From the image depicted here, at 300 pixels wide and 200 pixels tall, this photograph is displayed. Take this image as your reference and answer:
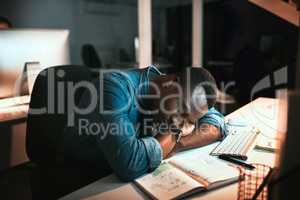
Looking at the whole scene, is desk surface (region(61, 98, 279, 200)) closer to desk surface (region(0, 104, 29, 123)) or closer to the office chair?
the office chair

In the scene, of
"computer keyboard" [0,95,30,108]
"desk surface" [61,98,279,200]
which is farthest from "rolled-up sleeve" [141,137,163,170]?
"computer keyboard" [0,95,30,108]

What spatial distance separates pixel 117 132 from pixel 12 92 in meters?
1.44

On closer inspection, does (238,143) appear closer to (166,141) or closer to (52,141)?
(166,141)

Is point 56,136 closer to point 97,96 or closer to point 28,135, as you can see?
point 28,135

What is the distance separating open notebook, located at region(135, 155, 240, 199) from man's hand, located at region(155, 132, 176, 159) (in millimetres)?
47

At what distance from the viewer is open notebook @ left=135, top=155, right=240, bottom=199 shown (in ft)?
3.08

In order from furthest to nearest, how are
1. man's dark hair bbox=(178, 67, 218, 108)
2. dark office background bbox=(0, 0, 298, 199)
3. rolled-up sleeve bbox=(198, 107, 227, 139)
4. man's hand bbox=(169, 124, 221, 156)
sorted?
dark office background bbox=(0, 0, 298, 199) < rolled-up sleeve bbox=(198, 107, 227, 139) < man's hand bbox=(169, 124, 221, 156) < man's dark hair bbox=(178, 67, 218, 108)

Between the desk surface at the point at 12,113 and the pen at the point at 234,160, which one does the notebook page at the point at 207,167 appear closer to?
the pen at the point at 234,160

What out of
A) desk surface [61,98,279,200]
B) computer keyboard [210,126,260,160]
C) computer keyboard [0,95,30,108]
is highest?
computer keyboard [0,95,30,108]

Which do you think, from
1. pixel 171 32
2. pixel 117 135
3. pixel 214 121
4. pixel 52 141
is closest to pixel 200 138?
pixel 214 121

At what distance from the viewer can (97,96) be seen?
3.63 feet

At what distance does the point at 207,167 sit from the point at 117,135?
1.22 feet

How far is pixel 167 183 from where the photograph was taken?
99 centimetres

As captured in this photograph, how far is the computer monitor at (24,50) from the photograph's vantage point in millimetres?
2008
